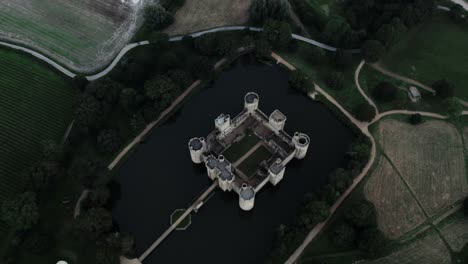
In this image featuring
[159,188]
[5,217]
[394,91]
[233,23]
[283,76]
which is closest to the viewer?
[5,217]

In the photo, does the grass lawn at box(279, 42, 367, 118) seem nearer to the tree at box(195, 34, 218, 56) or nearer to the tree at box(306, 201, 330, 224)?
the tree at box(195, 34, 218, 56)

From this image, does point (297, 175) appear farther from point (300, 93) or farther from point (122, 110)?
point (122, 110)

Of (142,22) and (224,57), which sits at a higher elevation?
(142,22)

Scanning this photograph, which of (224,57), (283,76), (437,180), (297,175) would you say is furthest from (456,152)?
(224,57)

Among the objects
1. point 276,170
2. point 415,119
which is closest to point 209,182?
point 276,170

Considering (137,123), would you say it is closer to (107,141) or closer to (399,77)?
(107,141)

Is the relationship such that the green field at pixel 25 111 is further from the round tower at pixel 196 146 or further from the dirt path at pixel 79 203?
the round tower at pixel 196 146
